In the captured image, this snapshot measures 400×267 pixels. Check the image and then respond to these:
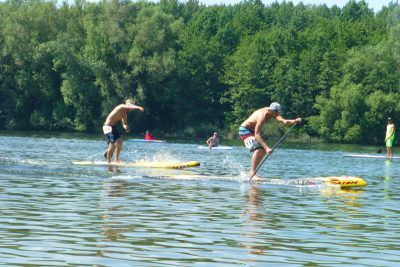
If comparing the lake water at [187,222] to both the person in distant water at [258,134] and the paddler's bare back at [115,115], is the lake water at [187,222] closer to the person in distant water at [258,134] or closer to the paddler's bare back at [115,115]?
the person in distant water at [258,134]

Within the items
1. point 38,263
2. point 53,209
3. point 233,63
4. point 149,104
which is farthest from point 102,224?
point 233,63

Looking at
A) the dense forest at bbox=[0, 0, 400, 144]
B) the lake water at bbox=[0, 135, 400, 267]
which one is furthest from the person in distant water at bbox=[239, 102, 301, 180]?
the dense forest at bbox=[0, 0, 400, 144]

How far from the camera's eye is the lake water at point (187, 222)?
1112 centimetres

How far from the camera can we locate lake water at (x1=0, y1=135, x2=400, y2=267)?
36.5 feet

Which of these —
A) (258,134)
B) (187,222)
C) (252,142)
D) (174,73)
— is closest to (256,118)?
(252,142)

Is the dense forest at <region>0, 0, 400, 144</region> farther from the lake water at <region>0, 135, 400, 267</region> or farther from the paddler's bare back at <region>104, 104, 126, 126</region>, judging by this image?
the lake water at <region>0, 135, 400, 267</region>

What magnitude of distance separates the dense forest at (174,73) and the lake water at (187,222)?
60993mm

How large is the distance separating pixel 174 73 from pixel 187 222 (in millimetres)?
76470

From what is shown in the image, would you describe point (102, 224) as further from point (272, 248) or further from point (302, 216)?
point (302, 216)

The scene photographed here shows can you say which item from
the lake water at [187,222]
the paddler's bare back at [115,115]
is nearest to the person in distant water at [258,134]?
the lake water at [187,222]


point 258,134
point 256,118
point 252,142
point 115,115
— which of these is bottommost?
point 252,142

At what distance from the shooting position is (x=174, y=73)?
90.4 metres

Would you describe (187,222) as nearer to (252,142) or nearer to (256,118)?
(252,142)

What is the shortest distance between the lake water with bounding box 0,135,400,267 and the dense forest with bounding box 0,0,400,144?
61.0 meters
